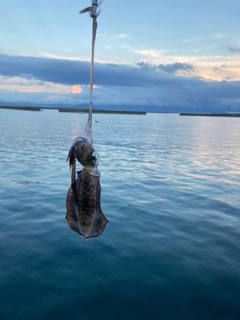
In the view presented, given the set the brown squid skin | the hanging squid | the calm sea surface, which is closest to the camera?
the hanging squid

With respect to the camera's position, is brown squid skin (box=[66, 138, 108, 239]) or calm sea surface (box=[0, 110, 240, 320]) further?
calm sea surface (box=[0, 110, 240, 320])

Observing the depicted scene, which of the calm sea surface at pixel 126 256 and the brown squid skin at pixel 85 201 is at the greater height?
the brown squid skin at pixel 85 201

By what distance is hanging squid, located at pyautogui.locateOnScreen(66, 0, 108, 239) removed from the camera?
3.23 m

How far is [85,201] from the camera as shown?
3465 millimetres

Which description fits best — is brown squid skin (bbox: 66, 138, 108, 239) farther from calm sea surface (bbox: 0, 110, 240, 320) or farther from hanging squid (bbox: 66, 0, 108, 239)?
calm sea surface (bbox: 0, 110, 240, 320)

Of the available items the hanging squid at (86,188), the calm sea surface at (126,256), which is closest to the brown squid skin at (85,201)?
the hanging squid at (86,188)

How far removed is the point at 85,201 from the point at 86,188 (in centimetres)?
17

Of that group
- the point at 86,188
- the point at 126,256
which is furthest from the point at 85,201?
the point at 126,256

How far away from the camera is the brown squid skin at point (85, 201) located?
340 cm

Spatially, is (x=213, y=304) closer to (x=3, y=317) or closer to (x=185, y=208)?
(x=3, y=317)

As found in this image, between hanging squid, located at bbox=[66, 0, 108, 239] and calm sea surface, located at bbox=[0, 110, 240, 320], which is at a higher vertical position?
hanging squid, located at bbox=[66, 0, 108, 239]

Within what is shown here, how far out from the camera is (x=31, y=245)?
1097 centimetres

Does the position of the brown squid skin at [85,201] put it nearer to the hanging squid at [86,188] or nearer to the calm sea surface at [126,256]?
the hanging squid at [86,188]

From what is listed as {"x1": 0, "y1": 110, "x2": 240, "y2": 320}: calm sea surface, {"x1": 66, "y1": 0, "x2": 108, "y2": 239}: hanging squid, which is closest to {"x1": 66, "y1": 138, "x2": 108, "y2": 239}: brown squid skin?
{"x1": 66, "y1": 0, "x2": 108, "y2": 239}: hanging squid
